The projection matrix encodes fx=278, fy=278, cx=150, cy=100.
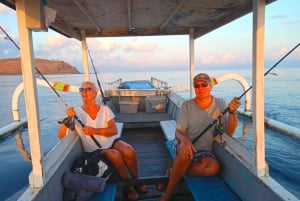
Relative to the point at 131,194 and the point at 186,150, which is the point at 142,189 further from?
the point at 186,150

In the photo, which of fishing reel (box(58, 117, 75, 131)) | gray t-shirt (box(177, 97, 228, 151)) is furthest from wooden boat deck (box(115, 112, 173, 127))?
gray t-shirt (box(177, 97, 228, 151))

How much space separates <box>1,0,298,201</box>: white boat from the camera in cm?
220

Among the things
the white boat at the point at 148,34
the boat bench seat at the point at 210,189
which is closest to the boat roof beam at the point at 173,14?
the white boat at the point at 148,34

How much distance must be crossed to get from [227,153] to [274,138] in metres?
4.48

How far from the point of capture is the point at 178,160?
9.82 ft

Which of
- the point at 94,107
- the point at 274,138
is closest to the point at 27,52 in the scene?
the point at 94,107

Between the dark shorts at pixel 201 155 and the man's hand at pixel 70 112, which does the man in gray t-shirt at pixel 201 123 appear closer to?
the dark shorts at pixel 201 155

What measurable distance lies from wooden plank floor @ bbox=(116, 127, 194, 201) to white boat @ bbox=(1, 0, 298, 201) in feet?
0.15

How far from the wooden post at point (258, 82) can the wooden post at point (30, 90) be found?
1.82m

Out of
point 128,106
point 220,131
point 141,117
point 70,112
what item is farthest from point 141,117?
point 220,131

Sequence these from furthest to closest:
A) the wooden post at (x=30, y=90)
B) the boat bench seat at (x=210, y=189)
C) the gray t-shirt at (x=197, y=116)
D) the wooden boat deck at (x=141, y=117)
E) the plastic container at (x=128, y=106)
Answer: the plastic container at (x=128, y=106) < the wooden boat deck at (x=141, y=117) < the gray t-shirt at (x=197, y=116) < the boat bench seat at (x=210, y=189) < the wooden post at (x=30, y=90)

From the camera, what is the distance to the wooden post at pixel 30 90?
2143 mm

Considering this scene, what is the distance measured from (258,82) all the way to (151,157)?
2.77 m

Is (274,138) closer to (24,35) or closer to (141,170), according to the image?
(141,170)
